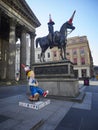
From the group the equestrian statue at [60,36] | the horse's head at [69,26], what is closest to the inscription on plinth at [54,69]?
the equestrian statue at [60,36]

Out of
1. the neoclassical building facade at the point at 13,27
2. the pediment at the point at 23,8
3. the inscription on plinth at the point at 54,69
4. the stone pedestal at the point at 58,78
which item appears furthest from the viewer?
the pediment at the point at 23,8

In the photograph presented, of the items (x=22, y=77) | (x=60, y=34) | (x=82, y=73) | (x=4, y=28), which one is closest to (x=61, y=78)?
(x=60, y=34)

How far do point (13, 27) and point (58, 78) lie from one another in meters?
16.2

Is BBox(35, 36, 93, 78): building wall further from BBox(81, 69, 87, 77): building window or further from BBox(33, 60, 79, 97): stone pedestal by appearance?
BBox(33, 60, 79, 97): stone pedestal

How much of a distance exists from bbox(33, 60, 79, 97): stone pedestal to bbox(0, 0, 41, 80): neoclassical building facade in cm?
1194

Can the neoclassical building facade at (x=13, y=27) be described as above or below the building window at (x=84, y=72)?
above

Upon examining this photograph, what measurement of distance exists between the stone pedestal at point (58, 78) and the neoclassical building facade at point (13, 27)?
1194cm

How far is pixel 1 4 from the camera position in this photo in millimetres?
17906

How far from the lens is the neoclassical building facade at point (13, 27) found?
62.7ft

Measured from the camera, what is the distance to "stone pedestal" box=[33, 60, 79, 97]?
7203 mm

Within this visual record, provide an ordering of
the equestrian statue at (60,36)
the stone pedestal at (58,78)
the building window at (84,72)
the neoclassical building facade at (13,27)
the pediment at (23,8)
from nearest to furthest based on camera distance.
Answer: the stone pedestal at (58,78), the equestrian statue at (60,36), the neoclassical building facade at (13,27), the pediment at (23,8), the building window at (84,72)

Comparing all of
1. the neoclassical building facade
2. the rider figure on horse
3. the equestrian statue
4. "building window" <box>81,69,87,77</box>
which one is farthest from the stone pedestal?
"building window" <box>81,69,87,77</box>

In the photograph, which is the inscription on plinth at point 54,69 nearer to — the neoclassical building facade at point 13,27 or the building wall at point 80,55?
the neoclassical building facade at point 13,27

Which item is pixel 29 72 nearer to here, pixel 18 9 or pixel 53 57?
pixel 18 9
